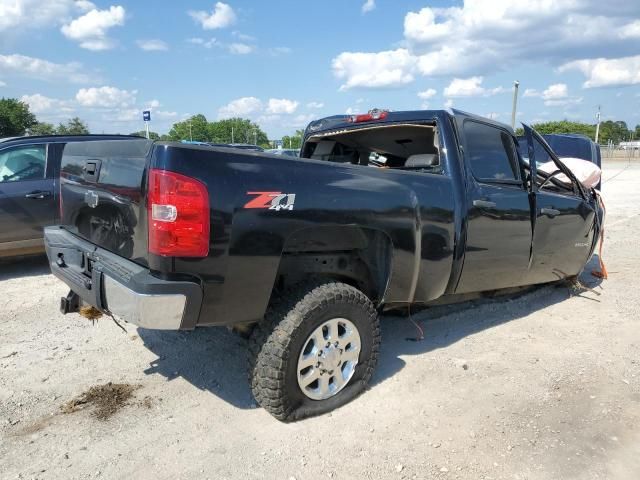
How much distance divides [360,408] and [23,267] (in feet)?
17.9

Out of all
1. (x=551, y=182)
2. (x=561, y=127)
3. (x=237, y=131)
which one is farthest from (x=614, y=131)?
(x=551, y=182)

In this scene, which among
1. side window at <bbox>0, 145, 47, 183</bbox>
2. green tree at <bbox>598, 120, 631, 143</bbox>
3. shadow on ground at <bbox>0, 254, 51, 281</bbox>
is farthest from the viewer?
green tree at <bbox>598, 120, 631, 143</bbox>

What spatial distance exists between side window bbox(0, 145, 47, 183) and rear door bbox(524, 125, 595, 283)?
5663 millimetres

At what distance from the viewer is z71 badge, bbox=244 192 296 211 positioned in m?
2.63

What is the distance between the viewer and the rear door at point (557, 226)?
15.1 feet

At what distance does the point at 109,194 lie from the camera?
2947 millimetres

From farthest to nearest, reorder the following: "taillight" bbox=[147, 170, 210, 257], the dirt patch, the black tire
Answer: the dirt patch, the black tire, "taillight" bbox=[147, 170, 210, 257]

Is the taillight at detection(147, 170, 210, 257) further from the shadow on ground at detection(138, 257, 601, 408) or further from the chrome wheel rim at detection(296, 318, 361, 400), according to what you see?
the shadow on ground at detection(138, 257, 601, 408)

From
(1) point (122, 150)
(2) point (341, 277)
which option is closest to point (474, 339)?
(2) point (341, 277)

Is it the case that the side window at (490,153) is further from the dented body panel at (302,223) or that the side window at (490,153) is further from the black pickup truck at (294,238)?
the dented body panel at (302,223)

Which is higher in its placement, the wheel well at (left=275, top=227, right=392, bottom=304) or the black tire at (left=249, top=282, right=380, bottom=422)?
the wheel well at (left=275, top=227, right=392, bottom=304)

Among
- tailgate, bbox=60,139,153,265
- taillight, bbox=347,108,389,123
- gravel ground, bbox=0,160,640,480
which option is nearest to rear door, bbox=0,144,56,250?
gravel ground, bbox=0,160,640,480

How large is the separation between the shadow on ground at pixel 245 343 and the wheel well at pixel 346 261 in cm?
74

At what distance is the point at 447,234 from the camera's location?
12.0ft
